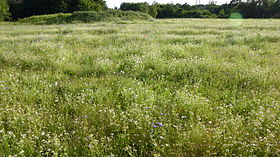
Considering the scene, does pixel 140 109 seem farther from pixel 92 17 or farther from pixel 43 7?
pixel 43 7

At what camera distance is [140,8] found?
77.1 m

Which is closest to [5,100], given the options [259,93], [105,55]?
[105,55]

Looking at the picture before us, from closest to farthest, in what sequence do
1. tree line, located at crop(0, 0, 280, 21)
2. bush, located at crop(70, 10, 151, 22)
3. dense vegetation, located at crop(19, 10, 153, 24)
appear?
dense vegetation, located at crop(19, 10, 153, 24) → bush, located at crop(70, 10, 151, 22) → tree line, located at crop(0, 0, 280, 21)

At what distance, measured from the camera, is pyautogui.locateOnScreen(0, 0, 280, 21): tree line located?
58131mm

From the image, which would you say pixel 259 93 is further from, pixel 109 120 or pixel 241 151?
pixel 109 120

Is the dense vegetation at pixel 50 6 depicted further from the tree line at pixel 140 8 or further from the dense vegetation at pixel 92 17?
the dense vegetation at pixel 92 17

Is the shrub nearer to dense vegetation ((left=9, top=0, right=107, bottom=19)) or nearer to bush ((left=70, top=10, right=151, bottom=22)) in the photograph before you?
dense vegetation ((left=9, top=0, right=107, bottom=19))

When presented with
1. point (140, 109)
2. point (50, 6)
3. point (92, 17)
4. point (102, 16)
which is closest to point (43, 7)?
point (50, 6)

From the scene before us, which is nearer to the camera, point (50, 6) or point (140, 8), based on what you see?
point (50, 6)

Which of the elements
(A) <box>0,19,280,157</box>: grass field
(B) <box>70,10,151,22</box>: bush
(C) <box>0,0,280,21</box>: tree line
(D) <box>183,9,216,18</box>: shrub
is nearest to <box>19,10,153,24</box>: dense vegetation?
(B) <box>70,10,151,22</box>: bush

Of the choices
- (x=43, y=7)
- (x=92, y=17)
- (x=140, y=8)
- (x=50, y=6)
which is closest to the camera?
(x=92, y=17)

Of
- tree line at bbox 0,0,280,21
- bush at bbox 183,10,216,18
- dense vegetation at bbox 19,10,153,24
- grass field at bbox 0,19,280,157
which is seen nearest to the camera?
grass field at bbox 0,19,280,157

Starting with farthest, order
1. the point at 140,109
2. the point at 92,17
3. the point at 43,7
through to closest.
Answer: the point at 43,7 < the point at 92,17 < the point at 140,109

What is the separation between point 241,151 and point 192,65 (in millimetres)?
3639
